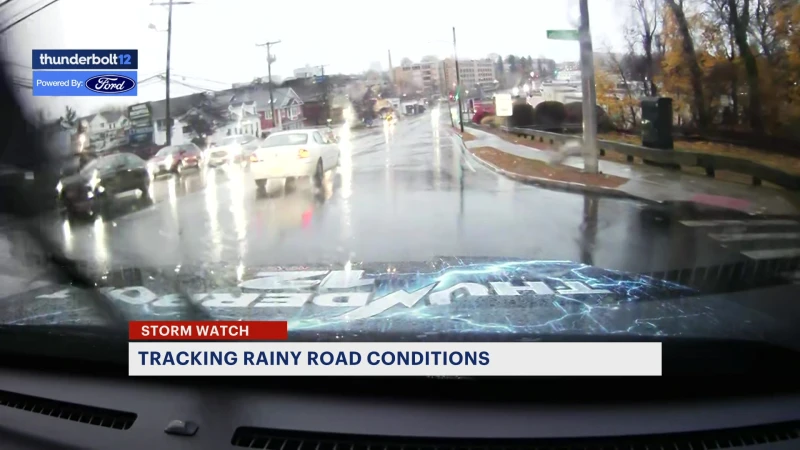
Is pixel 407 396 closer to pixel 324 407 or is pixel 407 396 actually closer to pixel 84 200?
pixel 324 407

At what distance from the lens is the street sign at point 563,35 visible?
402 centimetres

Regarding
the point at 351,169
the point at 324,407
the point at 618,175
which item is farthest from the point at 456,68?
the point at 324,407

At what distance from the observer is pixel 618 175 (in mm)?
4414

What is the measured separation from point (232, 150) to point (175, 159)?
470mm

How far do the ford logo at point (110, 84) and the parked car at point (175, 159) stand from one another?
0.64 meters

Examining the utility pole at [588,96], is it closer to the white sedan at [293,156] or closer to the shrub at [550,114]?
the shrub at [550,114]

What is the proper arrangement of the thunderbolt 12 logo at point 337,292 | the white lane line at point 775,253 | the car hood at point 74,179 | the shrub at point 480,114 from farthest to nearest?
1. the car hood at point 74,179
2. the shrub at point 480,114
3. the white lane line at point 775,253
4. the thunderbolt 12 logo at point 337,292

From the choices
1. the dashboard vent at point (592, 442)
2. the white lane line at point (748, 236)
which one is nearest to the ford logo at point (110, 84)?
the dashboard vent at point (592, 442)

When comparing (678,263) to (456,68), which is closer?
(678,263)

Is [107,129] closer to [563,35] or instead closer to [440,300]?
[440,300]

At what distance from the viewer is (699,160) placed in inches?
167

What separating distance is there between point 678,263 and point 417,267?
153cm

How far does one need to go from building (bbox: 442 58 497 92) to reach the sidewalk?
0.53 m

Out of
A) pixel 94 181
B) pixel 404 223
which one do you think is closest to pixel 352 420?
pixel 404 223
